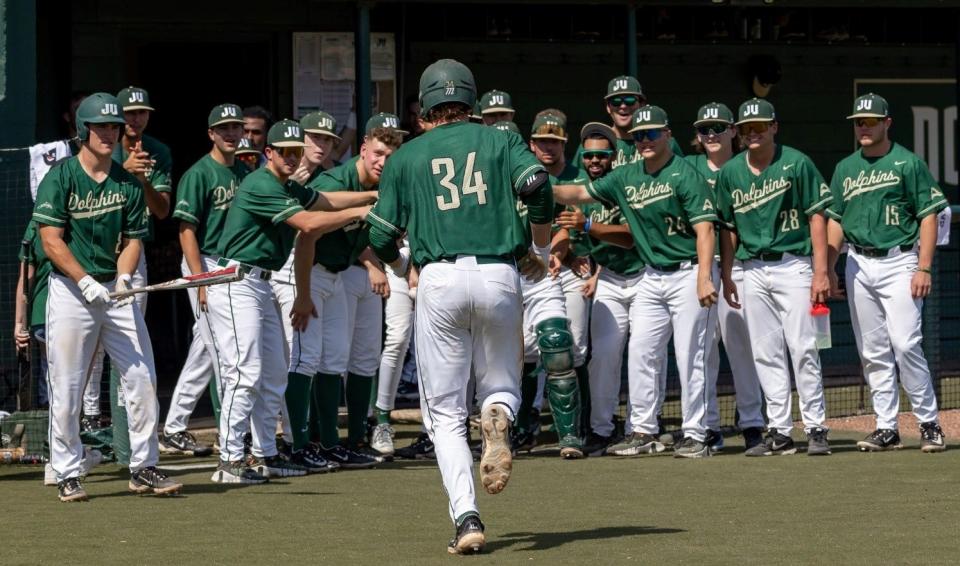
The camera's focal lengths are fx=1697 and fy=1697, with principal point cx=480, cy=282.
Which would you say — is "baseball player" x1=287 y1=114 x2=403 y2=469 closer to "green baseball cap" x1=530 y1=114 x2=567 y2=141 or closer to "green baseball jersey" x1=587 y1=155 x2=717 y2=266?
"green baseball cap" x1=530 y1=114 x2=567 y2=141

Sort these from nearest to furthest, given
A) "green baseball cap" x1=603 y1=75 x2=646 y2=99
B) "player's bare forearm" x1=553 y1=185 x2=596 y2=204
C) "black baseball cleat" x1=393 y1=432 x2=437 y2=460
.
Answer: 1. "player's bare forearm" x1=553 y1=185 x2=596 y2=204
2. "black baseball cleat" x1=393 y1=432 x2=437 y2=460
3. "green baseball cap" x1=603 y1=75 x2=646 y2=99

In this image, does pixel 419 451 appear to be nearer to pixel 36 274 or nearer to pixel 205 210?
pixel 205 210

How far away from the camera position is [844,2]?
1323 cm

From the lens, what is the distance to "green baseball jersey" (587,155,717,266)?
9977mm

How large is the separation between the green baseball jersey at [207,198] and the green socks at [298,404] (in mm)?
938

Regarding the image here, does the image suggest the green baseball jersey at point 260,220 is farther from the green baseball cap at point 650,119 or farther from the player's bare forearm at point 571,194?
the green baseball cap at point 650,119

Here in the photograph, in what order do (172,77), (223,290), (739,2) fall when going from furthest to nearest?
1. (172,77)
2. (739,2)
3. (223,290)

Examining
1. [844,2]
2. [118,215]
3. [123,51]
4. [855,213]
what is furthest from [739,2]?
[118,215]

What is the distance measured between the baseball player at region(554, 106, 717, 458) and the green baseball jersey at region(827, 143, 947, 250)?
97 cm

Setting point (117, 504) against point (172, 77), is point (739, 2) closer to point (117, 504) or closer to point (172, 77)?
point (172, 77)

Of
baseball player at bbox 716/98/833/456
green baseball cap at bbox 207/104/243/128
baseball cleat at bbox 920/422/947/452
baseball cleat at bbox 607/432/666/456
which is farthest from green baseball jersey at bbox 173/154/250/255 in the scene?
baseball cleat at bbox 920/422/947/452

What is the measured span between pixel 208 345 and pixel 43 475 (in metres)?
1.27

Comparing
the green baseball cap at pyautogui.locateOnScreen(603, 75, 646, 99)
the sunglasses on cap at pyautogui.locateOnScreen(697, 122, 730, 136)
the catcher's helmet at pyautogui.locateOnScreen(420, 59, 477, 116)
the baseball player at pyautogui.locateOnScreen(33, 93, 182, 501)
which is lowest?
the baseball player at pyautogui.locateOnScreen(33, 93, 182, 501)

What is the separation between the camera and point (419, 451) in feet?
34.0
